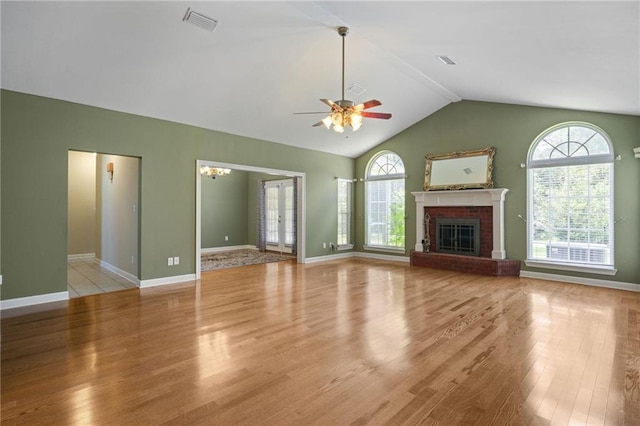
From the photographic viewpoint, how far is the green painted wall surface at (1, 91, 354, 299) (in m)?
4.19

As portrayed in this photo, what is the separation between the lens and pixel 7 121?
13.5ft

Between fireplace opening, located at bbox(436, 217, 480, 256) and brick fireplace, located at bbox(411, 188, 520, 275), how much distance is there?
7 centimetres

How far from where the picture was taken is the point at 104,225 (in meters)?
7.16

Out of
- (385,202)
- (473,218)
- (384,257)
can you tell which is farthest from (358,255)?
(473,218)

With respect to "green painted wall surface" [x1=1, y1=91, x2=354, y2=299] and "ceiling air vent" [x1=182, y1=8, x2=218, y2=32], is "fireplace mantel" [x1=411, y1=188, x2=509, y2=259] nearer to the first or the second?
"green painted wall surface" [x1=1, y1=91, x2=354, y2=299]

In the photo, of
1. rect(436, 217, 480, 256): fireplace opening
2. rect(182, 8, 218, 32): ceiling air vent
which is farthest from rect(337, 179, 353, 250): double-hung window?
rect(182, 8, 218, 32): ceiling air vent

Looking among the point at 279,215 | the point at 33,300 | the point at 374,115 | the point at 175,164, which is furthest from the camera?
the point at 279,215

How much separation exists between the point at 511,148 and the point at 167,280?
6.95 m

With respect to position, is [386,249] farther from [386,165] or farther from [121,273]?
[121,273]

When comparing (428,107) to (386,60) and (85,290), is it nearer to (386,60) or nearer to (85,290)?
(386,60)

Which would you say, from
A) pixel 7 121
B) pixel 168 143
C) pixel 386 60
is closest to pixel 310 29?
pixel 386 60

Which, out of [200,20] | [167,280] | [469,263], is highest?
[200,20]

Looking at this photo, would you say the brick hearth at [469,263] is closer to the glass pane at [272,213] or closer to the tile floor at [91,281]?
the glass pane at [272,213]

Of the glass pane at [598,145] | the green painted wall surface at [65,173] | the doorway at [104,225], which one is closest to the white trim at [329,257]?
the green painted wall surface at [65,173]
